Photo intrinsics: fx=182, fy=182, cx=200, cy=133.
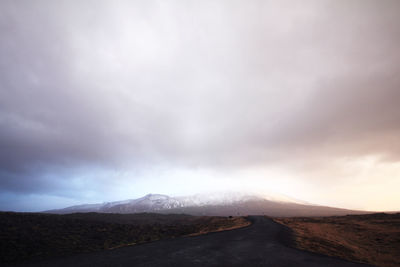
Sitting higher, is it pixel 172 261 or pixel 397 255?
pixel 172 261

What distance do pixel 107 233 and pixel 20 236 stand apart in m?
8.43

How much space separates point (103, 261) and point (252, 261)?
31.4 ft

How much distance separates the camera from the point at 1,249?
14938 mm

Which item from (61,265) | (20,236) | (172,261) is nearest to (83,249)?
(61,265)

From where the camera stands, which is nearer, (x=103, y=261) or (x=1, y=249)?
(x=103, y=261)

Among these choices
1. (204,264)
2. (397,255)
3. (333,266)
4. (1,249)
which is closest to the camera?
(333,266)

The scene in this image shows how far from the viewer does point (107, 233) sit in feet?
77.3

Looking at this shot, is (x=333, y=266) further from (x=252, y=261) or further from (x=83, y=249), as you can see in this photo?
(x=83, y=249)

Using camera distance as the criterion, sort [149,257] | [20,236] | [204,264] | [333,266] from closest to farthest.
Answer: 1. [333,266]
2. [204,264]
3. [149,257]
4. [20,236]

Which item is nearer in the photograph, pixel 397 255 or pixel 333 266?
pixel 333 266

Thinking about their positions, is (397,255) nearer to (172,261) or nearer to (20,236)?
(172,261)

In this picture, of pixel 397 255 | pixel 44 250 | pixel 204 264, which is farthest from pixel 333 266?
pixel 44 250

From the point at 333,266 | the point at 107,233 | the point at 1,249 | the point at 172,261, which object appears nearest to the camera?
the point at 333,266

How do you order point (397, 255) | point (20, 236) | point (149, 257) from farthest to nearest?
point (20, 236), point (397, 255), point (149, 257)
